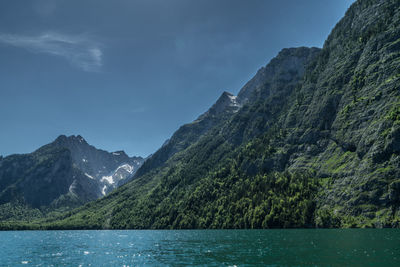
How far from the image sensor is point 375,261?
142 ft

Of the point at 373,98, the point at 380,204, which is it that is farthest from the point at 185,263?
the point at 373,98

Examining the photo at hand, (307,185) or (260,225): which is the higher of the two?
(307,185)

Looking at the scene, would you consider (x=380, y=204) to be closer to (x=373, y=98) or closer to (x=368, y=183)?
(x=368, y=183)

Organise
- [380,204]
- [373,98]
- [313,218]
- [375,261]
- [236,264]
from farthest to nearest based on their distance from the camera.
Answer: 1. [373,98]
2. [313,218]
3. [380,204]
4. [236,264]
5. [375,261]

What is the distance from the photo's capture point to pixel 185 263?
5050 cm

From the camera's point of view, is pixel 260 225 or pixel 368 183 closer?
pixel 368 183

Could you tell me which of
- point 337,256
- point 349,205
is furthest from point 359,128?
point 337,256

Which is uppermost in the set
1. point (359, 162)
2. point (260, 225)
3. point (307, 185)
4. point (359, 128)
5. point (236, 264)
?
point (359, 128)

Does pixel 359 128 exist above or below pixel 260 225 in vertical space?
above

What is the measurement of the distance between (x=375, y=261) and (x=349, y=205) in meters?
122

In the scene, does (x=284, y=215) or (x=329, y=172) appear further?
(x=329, y=172)

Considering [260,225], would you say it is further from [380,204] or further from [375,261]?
[375,261]

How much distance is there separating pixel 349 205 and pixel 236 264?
128606 mm

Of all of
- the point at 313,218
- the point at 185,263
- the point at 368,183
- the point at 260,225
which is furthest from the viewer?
the point at 260,225
